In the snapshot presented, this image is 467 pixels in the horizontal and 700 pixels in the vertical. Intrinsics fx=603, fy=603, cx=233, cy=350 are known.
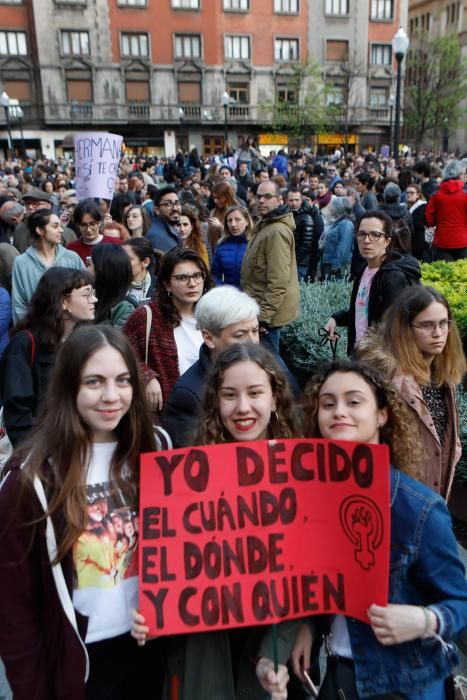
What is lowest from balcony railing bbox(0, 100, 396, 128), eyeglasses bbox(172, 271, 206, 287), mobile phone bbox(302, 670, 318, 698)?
mobile phone bbox(302, 670, 318, 698)

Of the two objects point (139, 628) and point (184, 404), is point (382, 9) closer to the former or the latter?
point (184, 404)

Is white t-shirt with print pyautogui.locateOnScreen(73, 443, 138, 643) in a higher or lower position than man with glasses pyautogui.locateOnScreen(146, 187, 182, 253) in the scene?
lower

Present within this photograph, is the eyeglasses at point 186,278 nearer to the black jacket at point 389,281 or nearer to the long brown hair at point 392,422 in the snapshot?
the black jacket at point 389,281

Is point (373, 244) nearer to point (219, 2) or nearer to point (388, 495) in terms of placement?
point (388, 495)

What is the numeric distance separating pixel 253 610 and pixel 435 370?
1.61 m

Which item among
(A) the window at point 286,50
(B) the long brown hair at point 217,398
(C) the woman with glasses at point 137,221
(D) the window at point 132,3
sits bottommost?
(B) the long brown hair at point 217,398

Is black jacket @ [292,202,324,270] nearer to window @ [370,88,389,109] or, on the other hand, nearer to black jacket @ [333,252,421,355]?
black jacket @ [333,252,421,355]

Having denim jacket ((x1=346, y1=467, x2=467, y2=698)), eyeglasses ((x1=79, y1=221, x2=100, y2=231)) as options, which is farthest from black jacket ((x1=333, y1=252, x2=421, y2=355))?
eyeglasses ((x1=79, y1=221, x2=100, y2=231))

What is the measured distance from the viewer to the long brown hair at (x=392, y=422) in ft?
6.10

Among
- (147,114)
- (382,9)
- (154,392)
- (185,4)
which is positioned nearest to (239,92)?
(185,4)

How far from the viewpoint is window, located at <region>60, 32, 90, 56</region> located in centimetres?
4109

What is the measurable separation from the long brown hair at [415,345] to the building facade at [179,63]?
136 feet

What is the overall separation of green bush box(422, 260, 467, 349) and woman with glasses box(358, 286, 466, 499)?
2048mm

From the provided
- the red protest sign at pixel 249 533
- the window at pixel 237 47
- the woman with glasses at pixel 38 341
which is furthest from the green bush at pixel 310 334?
the window at pixel 237 47
